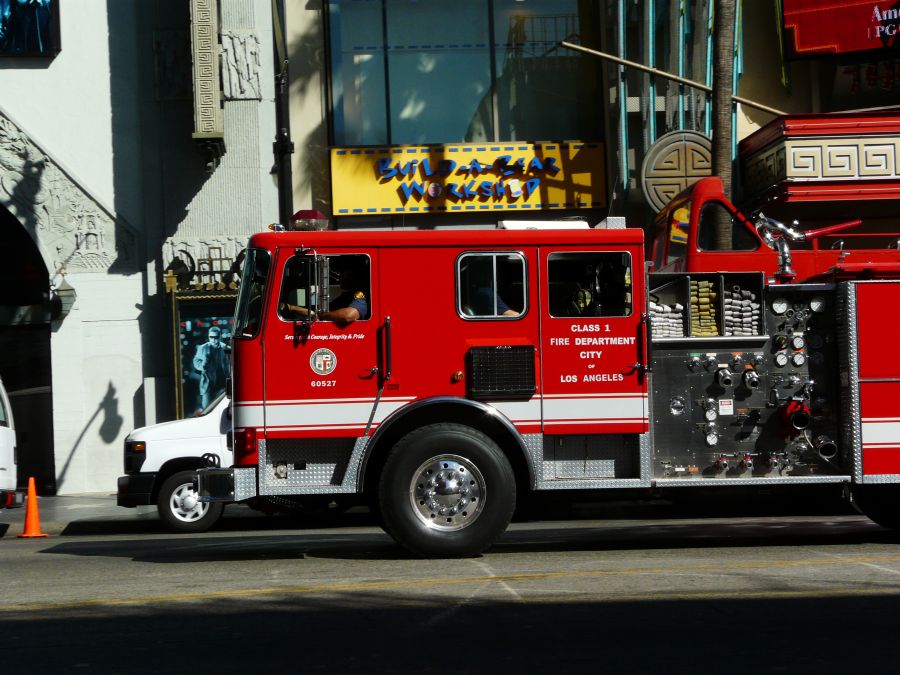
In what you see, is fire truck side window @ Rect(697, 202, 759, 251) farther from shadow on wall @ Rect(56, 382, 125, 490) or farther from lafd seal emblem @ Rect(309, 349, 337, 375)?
shadow on wall @ Rect(56, 382, 125, 490)

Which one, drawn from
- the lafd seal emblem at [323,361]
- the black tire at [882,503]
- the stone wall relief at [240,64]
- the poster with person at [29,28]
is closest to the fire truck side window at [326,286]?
the lafd seal emblem at [323,361]

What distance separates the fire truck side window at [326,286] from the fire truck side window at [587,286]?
149 centimetres

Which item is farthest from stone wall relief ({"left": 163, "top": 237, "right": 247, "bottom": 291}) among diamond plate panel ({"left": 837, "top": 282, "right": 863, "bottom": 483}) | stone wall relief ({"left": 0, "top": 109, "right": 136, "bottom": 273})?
diamond plate panel ({"left": 837, "top": 282, "right": 863, "bottom": 483})

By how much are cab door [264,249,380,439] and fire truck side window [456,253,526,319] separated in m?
0.79

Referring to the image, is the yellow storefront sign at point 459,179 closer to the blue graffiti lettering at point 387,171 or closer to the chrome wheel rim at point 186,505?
the blue graffiti lettering at point 387,171

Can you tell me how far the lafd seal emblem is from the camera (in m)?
9.49

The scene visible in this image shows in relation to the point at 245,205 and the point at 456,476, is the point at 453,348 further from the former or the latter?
the point at 245,205

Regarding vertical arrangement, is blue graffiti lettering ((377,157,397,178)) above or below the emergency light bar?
above

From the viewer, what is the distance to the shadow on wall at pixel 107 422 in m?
20.5

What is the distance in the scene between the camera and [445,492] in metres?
A: 9.38

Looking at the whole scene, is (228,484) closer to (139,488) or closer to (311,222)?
(311,222)

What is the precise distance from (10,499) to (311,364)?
634cm

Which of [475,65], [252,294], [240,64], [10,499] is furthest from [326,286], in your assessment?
[475,65]

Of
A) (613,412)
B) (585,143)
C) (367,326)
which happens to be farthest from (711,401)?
(585,143)
